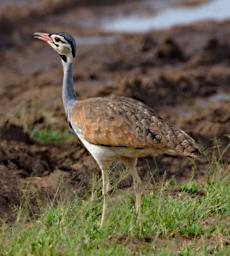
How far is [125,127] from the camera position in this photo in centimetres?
708

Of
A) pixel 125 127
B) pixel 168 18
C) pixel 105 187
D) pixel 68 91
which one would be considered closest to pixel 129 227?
pixel 105 187

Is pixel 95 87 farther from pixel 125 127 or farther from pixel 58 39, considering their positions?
pixel 125 127

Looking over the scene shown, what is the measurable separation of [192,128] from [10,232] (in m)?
4.03

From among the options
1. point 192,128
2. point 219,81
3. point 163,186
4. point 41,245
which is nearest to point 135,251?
point 41,245

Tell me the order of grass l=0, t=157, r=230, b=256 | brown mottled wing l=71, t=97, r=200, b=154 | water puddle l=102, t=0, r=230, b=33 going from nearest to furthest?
grass l=0, t=157, r=230, b=256 < brown mottled wing l=71, t=97, r=200, b=154 < water puddle l=102, t=0, r=230, b=33

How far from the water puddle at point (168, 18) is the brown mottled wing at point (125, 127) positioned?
8.27 m

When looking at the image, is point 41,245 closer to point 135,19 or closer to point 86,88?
point 86,88

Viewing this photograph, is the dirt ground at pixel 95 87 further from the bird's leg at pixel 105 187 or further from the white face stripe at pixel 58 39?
the white face stripe at pixel 58 39

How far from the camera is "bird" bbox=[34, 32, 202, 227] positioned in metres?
6.95

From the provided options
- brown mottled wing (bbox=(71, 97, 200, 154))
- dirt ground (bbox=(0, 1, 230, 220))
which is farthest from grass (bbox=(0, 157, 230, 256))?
dirt ground (bbox=(0, 1, 230, 220))

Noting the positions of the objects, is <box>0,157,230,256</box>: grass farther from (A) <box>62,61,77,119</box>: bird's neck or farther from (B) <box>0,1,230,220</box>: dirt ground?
(A) <box>62,61,77,119</box>: bird's neck

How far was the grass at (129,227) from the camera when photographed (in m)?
6.51

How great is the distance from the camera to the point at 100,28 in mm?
15688

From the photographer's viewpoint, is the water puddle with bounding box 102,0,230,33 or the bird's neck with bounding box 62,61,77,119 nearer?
the bird's neck with bounding box 62,61,77,119
